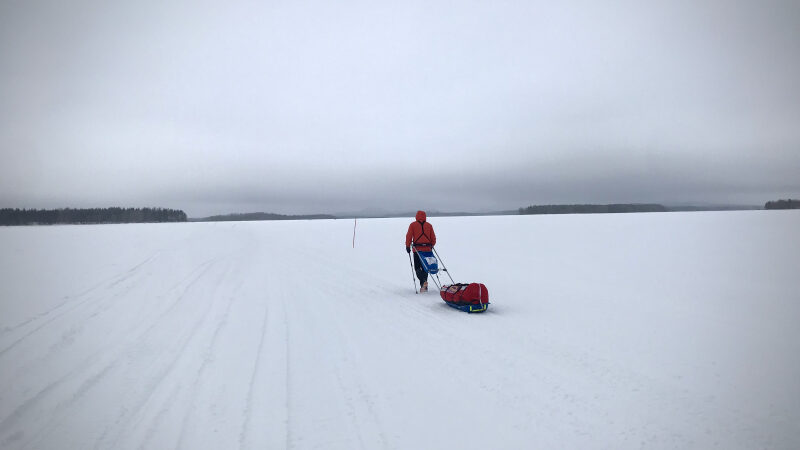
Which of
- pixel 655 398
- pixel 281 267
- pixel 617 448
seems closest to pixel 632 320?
pixel 655 398

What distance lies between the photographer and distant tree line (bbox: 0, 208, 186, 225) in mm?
120375

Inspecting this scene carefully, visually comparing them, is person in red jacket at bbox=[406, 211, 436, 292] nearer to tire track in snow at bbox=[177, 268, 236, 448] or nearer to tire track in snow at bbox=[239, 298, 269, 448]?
tire track in snow at bbox=[177, 268, 236, 448]

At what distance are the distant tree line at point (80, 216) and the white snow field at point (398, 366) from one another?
15153 centimetres

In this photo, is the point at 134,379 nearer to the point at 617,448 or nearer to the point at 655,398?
the point at 617,448

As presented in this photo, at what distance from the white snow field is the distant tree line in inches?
5966

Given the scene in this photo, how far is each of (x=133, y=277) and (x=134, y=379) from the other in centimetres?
815

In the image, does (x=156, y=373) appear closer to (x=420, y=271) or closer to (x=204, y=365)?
(x=204, y=365)

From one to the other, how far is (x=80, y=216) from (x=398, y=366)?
163m

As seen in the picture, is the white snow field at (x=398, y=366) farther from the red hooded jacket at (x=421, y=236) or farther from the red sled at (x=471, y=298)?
the red hooded jacket at (x=421, y=236)

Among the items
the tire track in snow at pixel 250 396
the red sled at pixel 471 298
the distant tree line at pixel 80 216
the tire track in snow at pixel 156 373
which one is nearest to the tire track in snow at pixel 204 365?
the tire track in snow at pixel 156 373

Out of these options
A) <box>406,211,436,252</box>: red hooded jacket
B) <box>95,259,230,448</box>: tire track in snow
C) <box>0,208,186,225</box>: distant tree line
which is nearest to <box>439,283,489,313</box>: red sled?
<box>406,211,436,252</box>: red hooded jacket

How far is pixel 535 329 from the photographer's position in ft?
19.7

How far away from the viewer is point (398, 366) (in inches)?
180

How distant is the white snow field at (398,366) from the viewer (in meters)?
3.22
